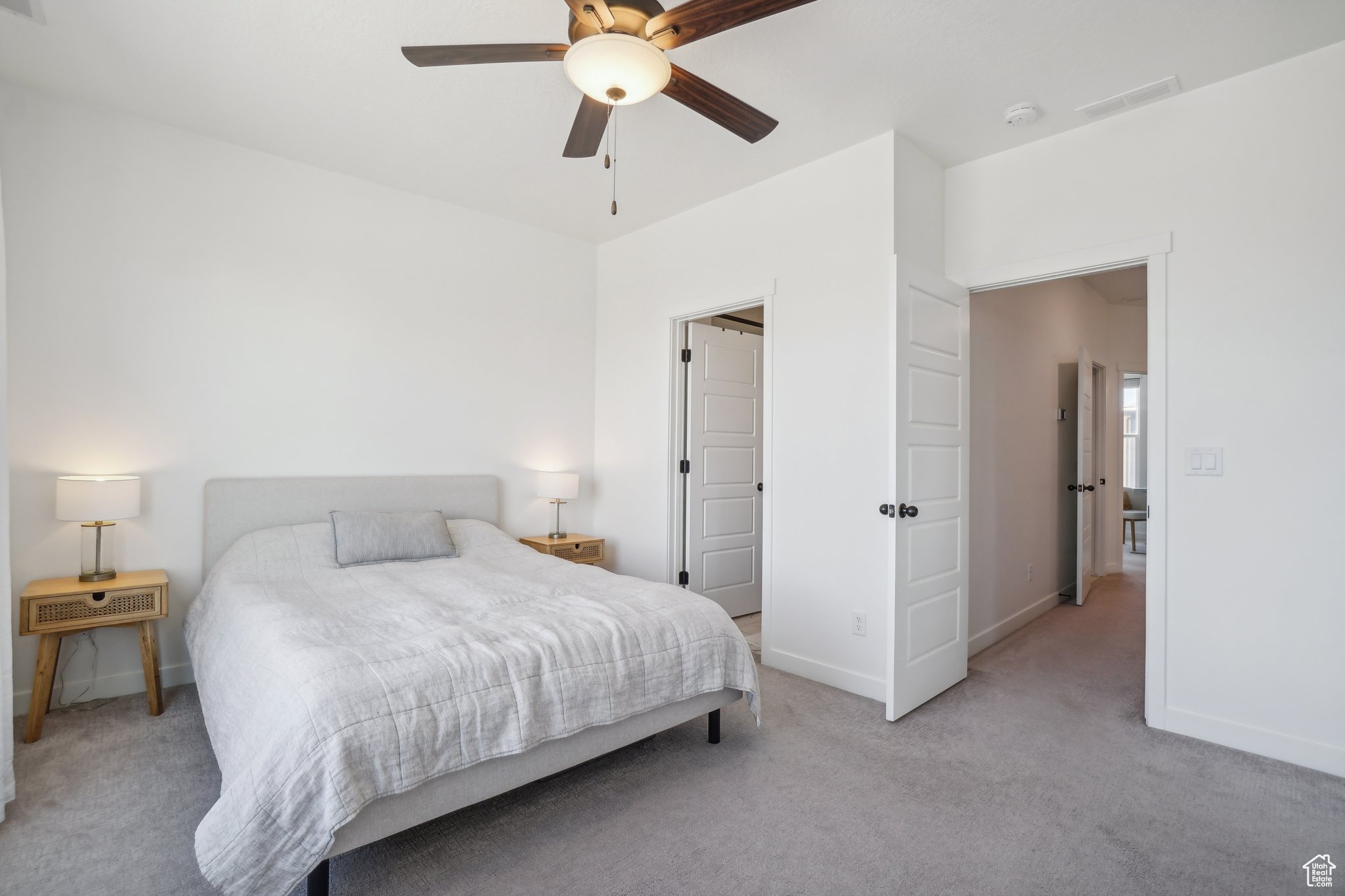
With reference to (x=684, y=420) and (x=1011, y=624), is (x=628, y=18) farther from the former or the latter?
(x=1011, y=624)

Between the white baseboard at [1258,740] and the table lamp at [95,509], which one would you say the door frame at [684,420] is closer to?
the white baseboard at [1258,740]

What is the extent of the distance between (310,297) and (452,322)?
0.83m

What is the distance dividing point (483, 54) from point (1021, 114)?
2386 mm

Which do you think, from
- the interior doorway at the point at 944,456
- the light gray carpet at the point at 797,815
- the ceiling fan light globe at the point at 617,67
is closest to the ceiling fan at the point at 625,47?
the ceiling fan light globe at the point at 617,67

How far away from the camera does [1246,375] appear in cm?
265

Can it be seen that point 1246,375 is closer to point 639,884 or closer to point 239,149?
point 639,884

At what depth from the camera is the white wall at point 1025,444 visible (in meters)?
4.03

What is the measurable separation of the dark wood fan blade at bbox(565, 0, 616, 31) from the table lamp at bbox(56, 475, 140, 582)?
8.99 feet

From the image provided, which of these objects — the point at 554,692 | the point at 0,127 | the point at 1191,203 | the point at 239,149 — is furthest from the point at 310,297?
the point at 1191,203

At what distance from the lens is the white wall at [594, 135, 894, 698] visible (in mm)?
3258

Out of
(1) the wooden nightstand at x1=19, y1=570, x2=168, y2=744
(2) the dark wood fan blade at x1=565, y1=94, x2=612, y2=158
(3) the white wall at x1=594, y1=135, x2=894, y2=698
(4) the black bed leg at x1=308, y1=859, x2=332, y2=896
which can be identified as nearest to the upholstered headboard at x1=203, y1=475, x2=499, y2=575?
(1) the wooden nightstand at x1=19, y1=570, x2=168, y2=744

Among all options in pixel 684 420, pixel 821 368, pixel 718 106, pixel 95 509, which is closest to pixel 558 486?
pixel 684 420

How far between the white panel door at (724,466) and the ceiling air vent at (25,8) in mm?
3318

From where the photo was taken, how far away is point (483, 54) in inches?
76.2
